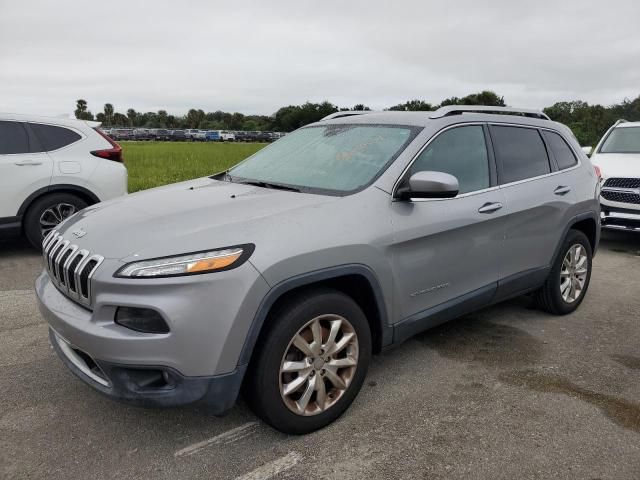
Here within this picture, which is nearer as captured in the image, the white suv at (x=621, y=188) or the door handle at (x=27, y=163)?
the door handle at (x=27, y=163)

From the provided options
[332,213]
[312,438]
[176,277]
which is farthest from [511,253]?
[176,277]

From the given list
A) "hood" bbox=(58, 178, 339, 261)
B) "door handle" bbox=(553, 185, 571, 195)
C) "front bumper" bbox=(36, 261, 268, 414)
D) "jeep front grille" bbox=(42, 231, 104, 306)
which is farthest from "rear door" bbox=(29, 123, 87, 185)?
"door handle" bbox=(553, 185, 571, 195)

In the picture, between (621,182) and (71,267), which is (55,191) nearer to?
(71,267)

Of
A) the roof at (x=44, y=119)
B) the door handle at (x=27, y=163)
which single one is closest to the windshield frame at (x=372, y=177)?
the door handle at (x=27, y=163)

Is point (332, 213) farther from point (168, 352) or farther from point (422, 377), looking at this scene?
point (422, 377)

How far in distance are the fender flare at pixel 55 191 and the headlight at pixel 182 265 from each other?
4700 millimetres

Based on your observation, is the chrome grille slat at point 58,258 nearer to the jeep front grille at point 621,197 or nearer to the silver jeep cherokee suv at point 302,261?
the silver jeep cherokee suv at point 302,261

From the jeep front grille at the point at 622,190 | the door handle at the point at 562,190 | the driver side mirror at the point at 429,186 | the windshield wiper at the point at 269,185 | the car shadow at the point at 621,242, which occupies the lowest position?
the car shadow at the point at 621,242

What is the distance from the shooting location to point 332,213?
2.90 meters

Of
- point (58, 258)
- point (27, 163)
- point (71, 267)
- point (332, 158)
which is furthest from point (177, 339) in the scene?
point (27, 163)

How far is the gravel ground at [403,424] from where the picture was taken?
2.62 m

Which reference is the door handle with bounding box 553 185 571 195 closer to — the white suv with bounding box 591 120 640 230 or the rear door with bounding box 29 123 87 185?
the white suv with bounding box 591 120 640 230

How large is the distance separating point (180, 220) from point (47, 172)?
456 centimetres

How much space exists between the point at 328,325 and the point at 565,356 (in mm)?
2071
